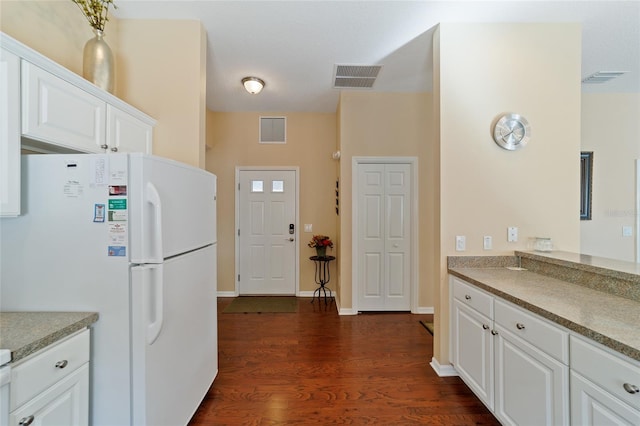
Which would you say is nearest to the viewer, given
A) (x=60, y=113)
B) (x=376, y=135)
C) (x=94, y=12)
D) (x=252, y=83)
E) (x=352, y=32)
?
(x=60, y=113)

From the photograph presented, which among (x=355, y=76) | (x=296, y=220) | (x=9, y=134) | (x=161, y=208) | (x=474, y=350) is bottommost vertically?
(x=474, y=350)

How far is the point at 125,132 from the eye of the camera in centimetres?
182

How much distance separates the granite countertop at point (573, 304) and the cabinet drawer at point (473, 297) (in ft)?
0.18

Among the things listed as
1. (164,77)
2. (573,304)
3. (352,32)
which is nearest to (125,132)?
(164,77)

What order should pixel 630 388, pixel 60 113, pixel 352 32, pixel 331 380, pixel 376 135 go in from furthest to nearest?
pixel 376 135
pixel 352 32
pixel 331 380
pixel 60 113
pixel 630 388

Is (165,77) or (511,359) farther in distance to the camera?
(165,77)

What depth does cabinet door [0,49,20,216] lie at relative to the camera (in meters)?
1.12

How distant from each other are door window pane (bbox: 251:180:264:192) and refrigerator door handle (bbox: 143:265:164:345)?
9.85 ft

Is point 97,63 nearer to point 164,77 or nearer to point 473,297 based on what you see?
point 164,77

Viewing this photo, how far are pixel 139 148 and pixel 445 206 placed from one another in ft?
8.07

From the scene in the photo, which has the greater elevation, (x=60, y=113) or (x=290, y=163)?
(x=290, y=163)

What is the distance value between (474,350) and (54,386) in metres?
2.28

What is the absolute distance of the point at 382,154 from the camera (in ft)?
11.4

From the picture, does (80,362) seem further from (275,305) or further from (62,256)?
(275,305)
